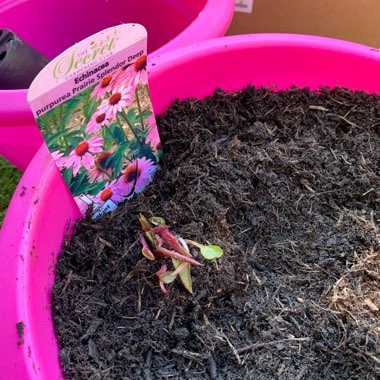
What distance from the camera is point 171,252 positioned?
2.53 feet

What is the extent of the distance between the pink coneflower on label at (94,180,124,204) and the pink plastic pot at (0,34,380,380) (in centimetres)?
5

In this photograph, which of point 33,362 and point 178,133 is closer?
point 33,362

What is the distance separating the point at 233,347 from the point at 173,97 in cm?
50

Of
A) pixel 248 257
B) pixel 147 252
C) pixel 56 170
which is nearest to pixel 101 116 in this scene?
pixel 56 170

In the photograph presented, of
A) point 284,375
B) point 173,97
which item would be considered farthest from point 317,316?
point 173,97

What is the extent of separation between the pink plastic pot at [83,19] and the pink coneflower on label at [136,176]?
8.4 inches

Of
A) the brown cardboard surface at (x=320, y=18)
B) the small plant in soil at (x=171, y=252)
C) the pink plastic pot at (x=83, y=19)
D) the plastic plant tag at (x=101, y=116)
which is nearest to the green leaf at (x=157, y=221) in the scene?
the small plant in soil at (x=171, y=252)

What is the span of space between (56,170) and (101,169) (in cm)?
9

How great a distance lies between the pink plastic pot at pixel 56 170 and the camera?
667mm

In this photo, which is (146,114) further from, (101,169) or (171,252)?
(171,252)

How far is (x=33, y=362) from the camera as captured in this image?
64 centimetres

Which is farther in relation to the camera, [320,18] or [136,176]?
[320,18]

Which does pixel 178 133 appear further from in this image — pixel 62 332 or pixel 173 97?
pixel 62 332

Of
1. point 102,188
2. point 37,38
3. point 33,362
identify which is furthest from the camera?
point 37,38
